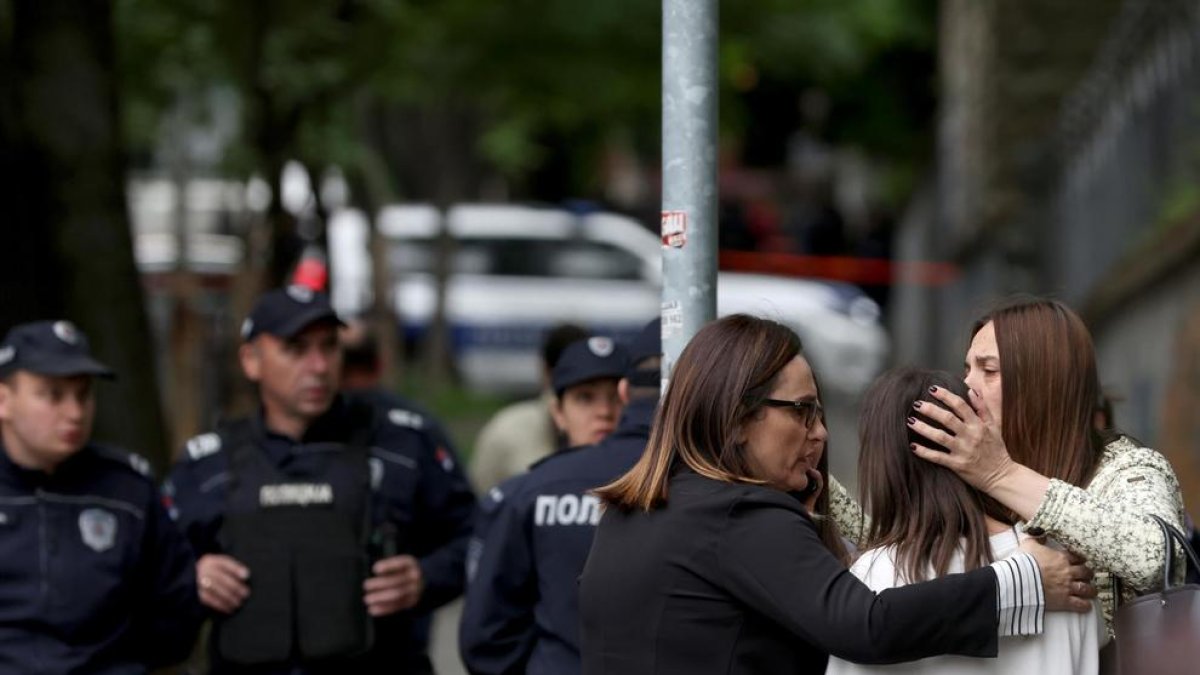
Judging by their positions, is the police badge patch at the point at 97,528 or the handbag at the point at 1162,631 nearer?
the handbag at the point at 1162,631

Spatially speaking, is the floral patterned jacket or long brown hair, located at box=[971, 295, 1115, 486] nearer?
the floral patterned jacket

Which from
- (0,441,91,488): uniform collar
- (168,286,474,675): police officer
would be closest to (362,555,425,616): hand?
(168,286,474,675): police officer

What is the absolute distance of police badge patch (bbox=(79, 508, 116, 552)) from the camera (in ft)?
19.4

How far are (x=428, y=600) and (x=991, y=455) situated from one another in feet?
9.33

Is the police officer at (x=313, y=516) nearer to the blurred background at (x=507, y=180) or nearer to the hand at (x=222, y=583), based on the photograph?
the hand at (x=222, y=583)

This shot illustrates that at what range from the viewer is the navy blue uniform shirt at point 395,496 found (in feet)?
20.7

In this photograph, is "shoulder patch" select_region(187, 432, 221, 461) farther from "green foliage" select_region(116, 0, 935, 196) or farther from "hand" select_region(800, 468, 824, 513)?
"green foliage" select_region(116, 0, 935, 196)

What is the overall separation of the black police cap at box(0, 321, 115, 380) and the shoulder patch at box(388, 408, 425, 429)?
35.4 inches

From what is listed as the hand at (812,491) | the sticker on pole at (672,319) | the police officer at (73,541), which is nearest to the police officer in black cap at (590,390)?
the police officer at (73,541)

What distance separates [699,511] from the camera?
3.93 metres

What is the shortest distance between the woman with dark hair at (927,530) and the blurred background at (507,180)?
0.87m

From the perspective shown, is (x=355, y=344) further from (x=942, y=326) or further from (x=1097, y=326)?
(x=942, y=326)

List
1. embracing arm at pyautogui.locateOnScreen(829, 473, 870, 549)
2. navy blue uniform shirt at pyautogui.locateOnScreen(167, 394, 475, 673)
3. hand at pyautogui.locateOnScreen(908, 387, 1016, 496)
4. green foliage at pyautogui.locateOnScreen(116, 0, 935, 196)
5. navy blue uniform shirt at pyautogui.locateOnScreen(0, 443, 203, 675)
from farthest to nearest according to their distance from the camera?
green foliage at pyautogui.locateOnScreen(116, 0, 935, 196), navy blue uniform shirt at pyautogui.locateOnScreen(167, 394, 475, 673), navy blue uniform shirt at pyautogui.locateOnScreen(0, 443, 203, 675), embracing arm at pyautogui.locateOnScreen(829, 473, 870, 549), hand at pyautogui.locateOnScreen(908, 387, 1016, 496)

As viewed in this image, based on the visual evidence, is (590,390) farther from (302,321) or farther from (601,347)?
(302,321)
